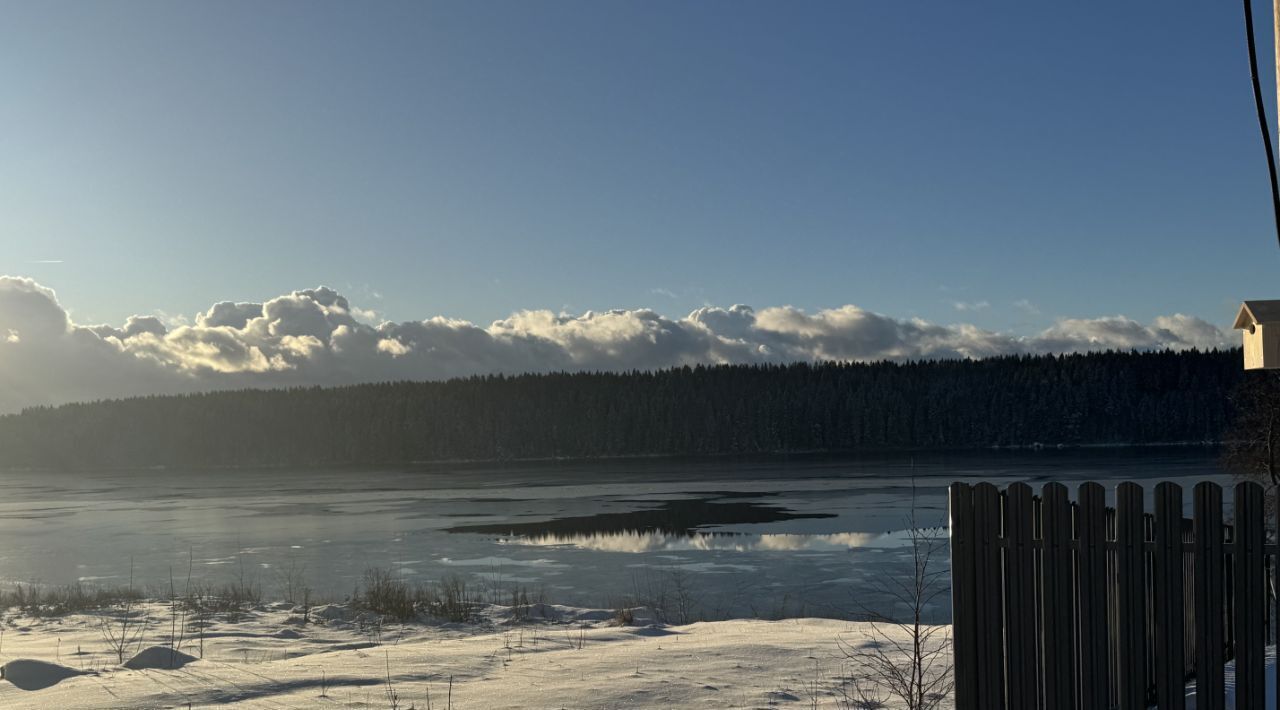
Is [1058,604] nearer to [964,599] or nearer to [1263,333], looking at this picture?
[964,599]

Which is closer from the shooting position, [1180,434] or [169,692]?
[169,692]

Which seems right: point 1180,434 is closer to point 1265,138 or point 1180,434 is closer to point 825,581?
point 825,581

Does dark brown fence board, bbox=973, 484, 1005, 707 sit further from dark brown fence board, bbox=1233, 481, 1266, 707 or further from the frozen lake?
the frozen lake

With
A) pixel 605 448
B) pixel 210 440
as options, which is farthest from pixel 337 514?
pixel 210 440

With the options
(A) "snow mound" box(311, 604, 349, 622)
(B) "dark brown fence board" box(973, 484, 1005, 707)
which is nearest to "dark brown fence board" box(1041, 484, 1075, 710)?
(B) "dark brown fence board" box(973, 484, 1005, 707)

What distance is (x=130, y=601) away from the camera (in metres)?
18.3

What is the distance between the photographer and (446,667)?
10414mm

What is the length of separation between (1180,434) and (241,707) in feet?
494

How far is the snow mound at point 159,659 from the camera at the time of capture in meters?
10.3

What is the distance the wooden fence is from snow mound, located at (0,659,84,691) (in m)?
8.08

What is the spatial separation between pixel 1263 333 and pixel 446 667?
25.7 feet

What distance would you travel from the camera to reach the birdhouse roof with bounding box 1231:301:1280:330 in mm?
6363

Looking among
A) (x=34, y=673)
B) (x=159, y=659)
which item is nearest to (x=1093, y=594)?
(x=159, y=659)

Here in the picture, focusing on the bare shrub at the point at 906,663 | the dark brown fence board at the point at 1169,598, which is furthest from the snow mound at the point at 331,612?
the dark brown fence board at the point at 1169,598
